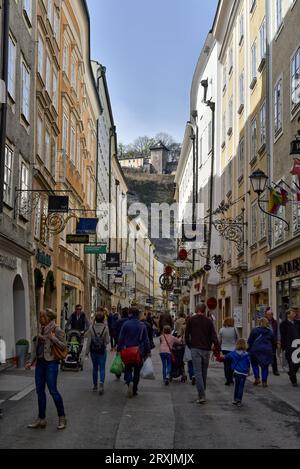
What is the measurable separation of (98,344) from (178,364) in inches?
118

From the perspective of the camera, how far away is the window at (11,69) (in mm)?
19406

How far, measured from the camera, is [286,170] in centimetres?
2159

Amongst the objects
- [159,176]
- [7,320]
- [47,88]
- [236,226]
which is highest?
[159,176]

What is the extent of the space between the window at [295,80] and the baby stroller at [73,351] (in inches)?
359

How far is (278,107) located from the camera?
22.9 m

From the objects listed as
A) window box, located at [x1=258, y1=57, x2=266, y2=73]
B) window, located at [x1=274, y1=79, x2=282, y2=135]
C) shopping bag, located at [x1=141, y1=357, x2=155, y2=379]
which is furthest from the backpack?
window box, located at [x1=258, y1=57, x2=266, y2=73]

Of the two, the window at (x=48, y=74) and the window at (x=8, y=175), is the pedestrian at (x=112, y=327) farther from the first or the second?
the window at (x=48, y=74)

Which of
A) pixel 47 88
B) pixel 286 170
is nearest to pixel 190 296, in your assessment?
pixel 47 88

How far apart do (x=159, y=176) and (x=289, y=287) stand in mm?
131431

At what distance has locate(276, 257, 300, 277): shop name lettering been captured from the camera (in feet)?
65.5

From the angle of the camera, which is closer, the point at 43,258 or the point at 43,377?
the point at 43,377
